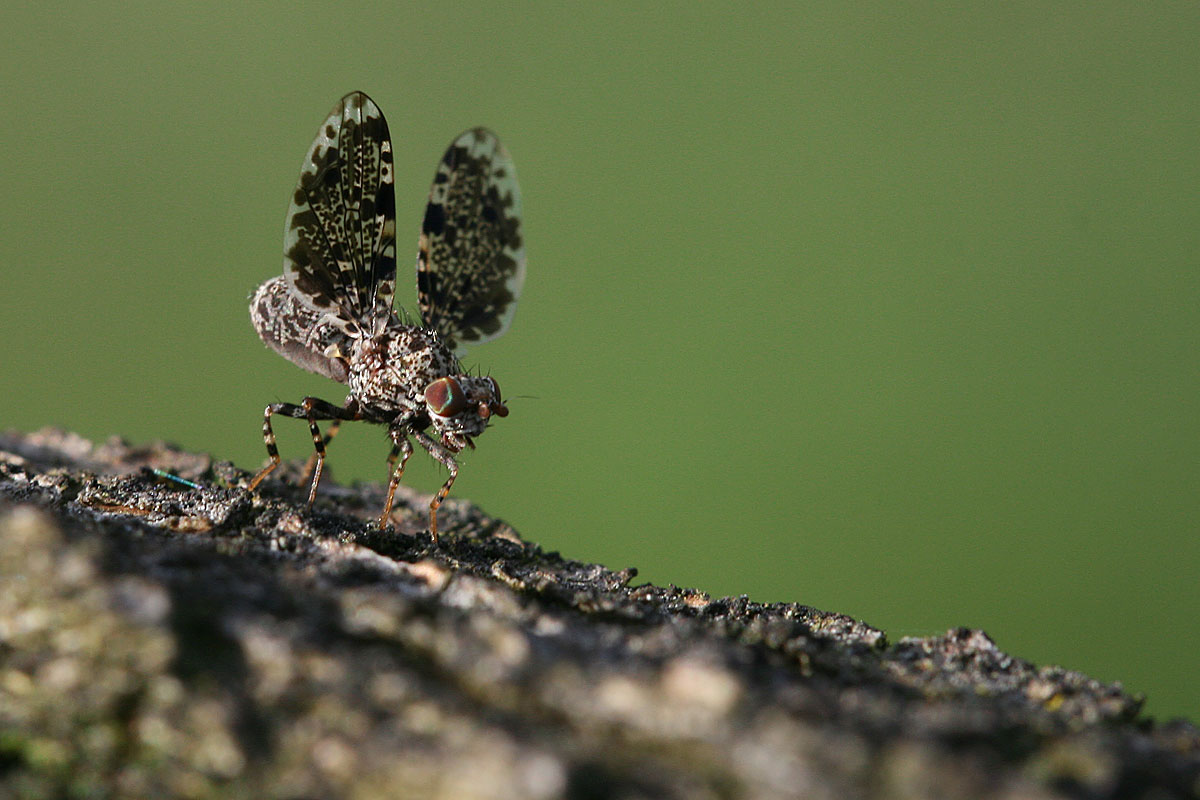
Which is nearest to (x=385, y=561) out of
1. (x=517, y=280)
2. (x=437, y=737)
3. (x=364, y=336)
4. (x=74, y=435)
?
(x=437, y=737)

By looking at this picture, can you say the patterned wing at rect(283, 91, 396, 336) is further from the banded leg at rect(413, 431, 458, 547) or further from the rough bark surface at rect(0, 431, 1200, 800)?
the rough bark surface at rect(0, 431, 1200, 800)

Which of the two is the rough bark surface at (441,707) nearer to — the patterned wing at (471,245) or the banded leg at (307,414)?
the banded leg at (307,414)

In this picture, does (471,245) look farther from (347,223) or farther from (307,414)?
(307,414)

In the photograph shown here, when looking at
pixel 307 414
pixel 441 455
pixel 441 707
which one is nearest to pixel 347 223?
pixel 307 414

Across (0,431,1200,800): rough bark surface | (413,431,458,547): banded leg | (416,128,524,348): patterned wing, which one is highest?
(416,128,524,348): patterned wing

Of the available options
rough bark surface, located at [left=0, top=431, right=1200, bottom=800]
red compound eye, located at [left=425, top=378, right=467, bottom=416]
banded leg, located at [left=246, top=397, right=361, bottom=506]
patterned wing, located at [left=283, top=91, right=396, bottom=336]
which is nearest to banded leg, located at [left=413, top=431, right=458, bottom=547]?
red compound eye, located at [left=425, top=378, right=467, bottom=416]

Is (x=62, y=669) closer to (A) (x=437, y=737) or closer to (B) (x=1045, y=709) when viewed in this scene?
(A) (x=437, y=737)

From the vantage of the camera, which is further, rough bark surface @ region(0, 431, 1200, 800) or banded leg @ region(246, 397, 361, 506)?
banded leg @ region(246, 397, 361, 506)
